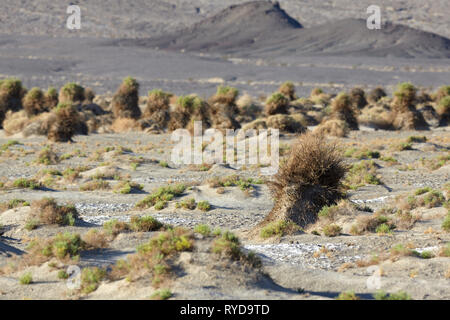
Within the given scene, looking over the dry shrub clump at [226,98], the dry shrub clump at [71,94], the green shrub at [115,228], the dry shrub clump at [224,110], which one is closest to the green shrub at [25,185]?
the green shrub at [115,228]

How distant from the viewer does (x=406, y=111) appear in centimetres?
3691

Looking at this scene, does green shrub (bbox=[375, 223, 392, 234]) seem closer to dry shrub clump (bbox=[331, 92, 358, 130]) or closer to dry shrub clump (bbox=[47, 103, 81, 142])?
dry shrub clump (bbox=[47, 103, 81, 142])

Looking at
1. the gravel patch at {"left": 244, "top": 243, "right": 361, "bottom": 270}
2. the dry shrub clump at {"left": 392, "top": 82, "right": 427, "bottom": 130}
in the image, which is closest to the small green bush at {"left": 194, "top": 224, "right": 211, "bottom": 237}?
the gravel patch at {"left": 244, "top": 243, "right": 361, "bottom": 270}

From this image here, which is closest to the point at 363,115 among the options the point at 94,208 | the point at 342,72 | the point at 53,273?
the point at 94,208

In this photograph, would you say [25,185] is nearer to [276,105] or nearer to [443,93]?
[276,105]

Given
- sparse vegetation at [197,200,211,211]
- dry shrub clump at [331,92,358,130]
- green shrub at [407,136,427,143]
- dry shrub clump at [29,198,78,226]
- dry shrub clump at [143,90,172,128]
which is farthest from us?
dry shrub clump at [143,90,172,128]

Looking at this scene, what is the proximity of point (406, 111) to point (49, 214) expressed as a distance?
27392 mm

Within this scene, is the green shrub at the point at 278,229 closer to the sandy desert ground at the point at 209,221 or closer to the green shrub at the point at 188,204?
the sandy desert ground at the point at 209,221

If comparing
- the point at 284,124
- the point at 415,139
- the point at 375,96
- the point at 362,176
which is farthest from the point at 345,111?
the point at 362,176

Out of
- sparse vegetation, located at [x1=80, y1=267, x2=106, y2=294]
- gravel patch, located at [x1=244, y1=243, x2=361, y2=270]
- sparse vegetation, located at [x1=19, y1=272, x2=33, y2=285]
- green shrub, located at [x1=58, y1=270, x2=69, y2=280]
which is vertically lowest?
gravel patch, located at [x1=244, y1=243, x2=361, y2=270]

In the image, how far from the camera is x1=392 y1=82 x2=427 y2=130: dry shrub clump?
36438 millimetres

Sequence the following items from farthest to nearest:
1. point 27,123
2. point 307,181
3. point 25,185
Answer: point 27,123, point 25,185, point 307,181
